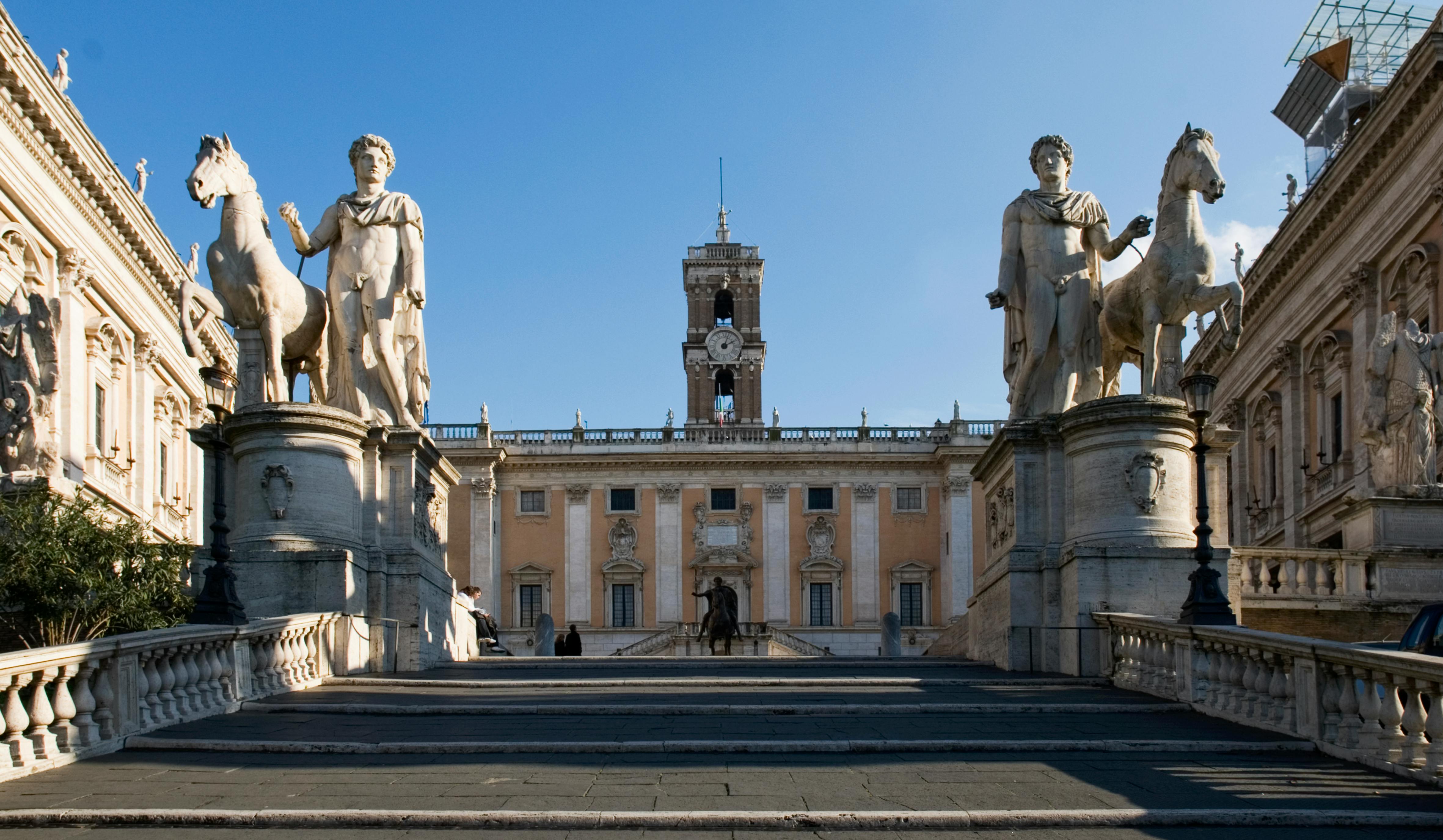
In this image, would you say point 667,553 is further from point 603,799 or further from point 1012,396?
point 603,799

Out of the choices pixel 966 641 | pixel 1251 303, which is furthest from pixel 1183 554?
pixel 1251 303

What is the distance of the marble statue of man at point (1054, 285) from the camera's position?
17078 millimetres

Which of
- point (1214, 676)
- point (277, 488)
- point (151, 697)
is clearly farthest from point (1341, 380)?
point (151, 697)

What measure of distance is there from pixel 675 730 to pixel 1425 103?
25.8 meters

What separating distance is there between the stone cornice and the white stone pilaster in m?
29.7

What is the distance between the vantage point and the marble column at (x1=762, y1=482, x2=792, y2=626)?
65750 millimetres

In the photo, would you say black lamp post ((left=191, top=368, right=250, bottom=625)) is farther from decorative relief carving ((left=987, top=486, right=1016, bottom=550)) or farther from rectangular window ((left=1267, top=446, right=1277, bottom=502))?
rectangular window ((left=1267, top=446, right=1277, bottom=502))

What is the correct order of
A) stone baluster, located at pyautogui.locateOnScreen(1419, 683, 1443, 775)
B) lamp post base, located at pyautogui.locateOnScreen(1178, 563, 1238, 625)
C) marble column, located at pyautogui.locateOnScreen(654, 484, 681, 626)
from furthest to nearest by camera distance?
marble column, located at pyautogui.locateOnScreen(654, 484, 681, 626) → lamp post base, located at pyautogui.locateOnScreen(1178, 563, 1238, 625) → stone baluster, located at pyautogui.locateOnScreen(1419, 683, 1443, 775)

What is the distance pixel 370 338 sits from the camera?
1727 cm

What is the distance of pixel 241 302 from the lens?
16219 millimetres

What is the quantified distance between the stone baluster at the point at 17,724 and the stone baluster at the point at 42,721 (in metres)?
0.13

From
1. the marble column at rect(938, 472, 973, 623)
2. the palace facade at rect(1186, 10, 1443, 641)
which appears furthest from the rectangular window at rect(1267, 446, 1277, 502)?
the marble column at rect(938, 472, 973, 623)

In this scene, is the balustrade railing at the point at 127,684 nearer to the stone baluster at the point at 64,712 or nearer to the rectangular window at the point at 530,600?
the stone baluster at the point at 64,712

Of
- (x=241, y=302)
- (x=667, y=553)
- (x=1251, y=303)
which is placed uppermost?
(x=1251, y=303)
